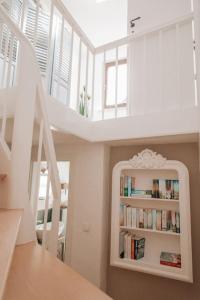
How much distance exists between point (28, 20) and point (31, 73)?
234 cm

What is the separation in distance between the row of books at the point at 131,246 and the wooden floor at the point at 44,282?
1712 millimetres

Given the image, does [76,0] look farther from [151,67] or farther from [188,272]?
[188,272]

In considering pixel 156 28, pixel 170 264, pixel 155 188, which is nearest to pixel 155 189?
pixel 155 188

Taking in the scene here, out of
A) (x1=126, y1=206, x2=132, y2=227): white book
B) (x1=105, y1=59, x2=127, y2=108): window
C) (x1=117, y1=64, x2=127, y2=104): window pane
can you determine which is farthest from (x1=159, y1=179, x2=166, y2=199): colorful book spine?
(x1=117, y1=64, x2=127, y2=104): window pane

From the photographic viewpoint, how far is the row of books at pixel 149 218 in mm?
2350

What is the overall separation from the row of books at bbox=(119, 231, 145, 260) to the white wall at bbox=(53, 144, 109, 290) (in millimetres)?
278

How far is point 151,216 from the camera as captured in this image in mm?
2469

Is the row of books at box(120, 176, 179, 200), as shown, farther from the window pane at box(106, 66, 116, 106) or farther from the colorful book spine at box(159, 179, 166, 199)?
the window pane at box(106, 66, 116, 106)

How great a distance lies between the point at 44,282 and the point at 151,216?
6.31ft

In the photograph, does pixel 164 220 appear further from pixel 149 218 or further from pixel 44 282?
pixel 44 282

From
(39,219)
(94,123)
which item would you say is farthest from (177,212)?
(39,219)

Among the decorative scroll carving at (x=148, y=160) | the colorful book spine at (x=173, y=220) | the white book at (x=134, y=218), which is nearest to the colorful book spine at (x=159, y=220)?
the colorful book spine at (x=173, y=220)

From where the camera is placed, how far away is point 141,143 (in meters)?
2.75

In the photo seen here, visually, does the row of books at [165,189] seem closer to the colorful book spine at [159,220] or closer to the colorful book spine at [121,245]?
the colorful book spine at [159,220]
